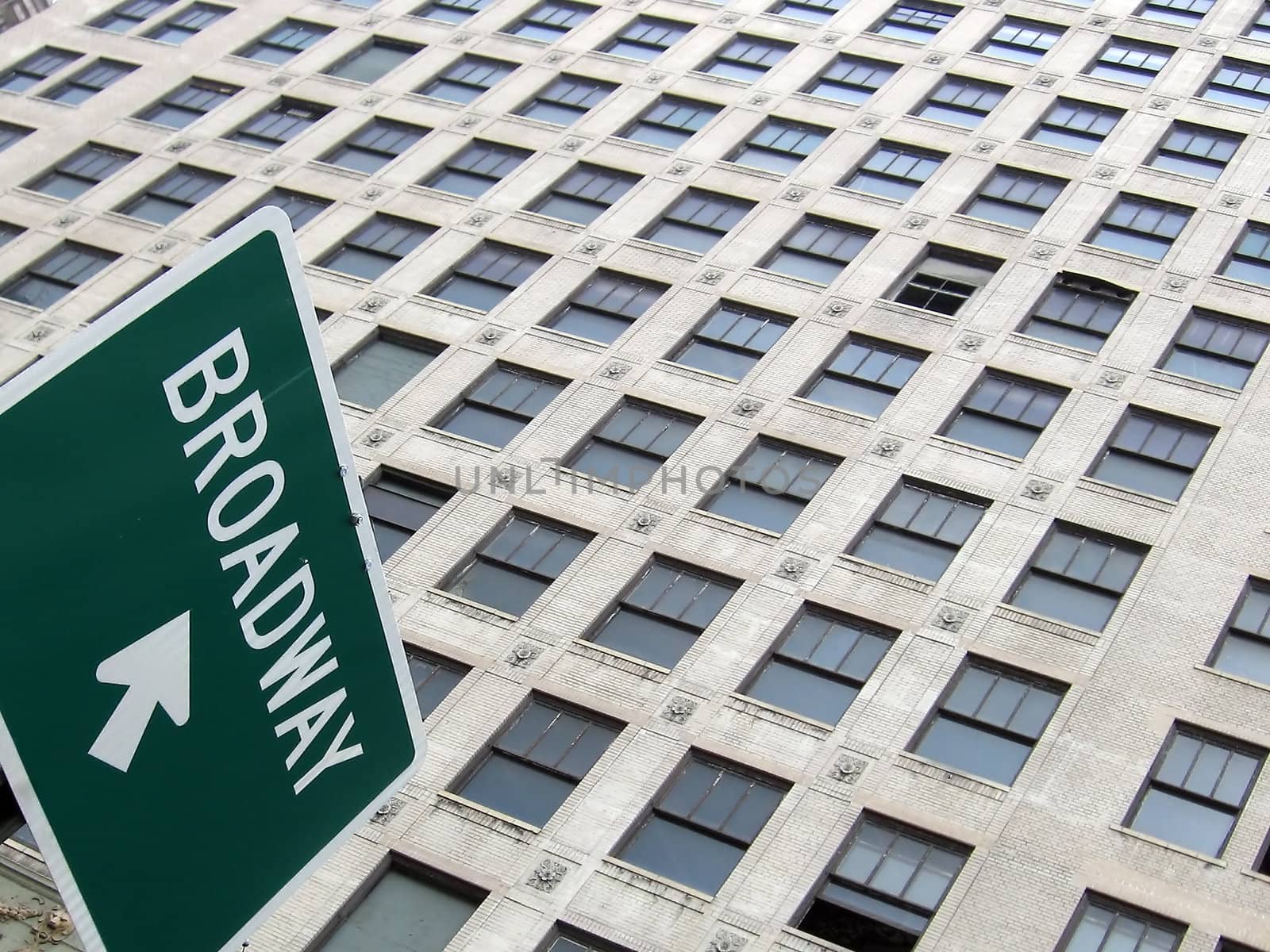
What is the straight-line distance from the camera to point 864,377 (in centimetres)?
3453

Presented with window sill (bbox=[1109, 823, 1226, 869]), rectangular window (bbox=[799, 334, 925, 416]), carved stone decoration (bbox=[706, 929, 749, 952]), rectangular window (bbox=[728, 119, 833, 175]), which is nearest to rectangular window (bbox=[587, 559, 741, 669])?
carved stone decoration (bbox=[706, 929, 749, 952])

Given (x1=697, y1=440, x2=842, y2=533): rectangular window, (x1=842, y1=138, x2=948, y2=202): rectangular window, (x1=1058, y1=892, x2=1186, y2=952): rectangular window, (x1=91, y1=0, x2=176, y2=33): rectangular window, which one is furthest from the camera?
(x1=91, y1=0, x2=176, y2=33): rectangular window

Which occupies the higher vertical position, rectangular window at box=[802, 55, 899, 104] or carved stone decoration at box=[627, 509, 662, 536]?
rectangular window at box=[802, 55, 899, 104]

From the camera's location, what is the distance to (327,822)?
1448 centimetres

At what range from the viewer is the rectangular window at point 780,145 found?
41906mm

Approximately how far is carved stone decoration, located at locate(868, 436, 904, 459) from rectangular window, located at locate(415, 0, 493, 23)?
79.5 ft

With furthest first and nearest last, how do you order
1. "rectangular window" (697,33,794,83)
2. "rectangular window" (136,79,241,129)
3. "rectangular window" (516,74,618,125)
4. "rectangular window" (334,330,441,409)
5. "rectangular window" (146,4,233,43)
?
"rectangular window" (146,4,233,43) < "rectangular window" (136,79,241,129) < "rectangular window" (697,33,794,83) < "rectangular window" (516,74,618,125) < "rectangular window" (334,330,441,409)

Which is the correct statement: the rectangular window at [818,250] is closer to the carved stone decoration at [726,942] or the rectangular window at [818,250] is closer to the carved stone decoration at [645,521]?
the carved stone decoration at [645,521]

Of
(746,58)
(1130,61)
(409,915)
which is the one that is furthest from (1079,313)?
(409,915)

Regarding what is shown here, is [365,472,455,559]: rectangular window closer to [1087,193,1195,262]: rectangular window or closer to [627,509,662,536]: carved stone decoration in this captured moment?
[627,509,662,536]: carved stone decoration

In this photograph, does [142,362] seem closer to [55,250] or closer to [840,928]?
[840,928]

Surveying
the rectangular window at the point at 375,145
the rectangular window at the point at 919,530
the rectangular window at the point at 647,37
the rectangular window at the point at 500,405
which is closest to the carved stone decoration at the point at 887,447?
the rectangular window at the point at 919,530

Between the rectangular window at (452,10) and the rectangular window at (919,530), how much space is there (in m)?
25.9

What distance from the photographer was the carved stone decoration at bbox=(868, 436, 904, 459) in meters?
32.4
